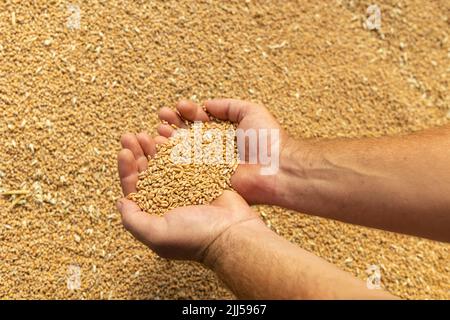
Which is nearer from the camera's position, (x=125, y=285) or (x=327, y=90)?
(x=125, y=285)

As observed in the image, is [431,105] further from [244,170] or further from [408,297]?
[244,170]

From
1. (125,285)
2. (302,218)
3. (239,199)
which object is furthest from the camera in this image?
(302,218)

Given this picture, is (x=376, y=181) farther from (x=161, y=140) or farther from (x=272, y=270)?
(x=161, y=140)

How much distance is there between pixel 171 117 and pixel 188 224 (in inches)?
12.4

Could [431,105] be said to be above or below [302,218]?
above

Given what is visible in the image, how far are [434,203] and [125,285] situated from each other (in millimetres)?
820

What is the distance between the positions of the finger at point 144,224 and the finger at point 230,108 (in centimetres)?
31

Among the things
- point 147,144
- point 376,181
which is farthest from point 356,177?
point 147,144

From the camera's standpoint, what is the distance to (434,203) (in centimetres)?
114

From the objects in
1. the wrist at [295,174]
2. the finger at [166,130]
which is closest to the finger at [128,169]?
the finger at [166,130]

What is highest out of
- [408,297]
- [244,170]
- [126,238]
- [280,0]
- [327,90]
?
[280,0]

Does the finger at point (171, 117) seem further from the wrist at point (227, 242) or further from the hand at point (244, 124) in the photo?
the wrist at point (227, 242)

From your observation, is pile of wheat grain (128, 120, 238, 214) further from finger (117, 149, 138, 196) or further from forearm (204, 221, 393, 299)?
forearm (204, 221, 393, 299)
